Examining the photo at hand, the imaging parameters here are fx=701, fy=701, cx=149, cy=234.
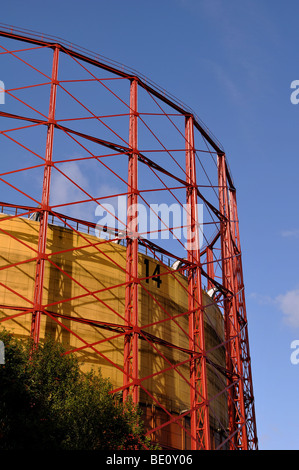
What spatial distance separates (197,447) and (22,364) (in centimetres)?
1046

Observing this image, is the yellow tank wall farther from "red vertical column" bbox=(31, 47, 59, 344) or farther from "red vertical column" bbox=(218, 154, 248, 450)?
"red vertical column" bbox=(218, 154, 248, 450)

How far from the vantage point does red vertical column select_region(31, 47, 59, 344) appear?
2609cm

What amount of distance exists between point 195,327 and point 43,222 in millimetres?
9414

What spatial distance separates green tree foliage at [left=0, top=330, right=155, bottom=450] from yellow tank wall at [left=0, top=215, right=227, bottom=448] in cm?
439

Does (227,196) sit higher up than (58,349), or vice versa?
(227,196)

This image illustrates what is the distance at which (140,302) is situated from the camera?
104ft

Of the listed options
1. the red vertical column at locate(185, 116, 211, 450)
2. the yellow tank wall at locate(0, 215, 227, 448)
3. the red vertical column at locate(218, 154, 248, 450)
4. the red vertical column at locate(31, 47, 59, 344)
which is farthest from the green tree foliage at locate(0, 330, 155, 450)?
the red vertical column at locate(218, 154, 248, 450)

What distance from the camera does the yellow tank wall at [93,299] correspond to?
93.0ft

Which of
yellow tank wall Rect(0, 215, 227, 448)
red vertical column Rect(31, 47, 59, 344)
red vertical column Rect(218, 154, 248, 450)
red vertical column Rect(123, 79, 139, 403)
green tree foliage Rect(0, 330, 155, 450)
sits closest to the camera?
green tree foliage Rect(0, 330, 155, 450)

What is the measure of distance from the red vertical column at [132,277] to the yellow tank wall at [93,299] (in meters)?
0.59

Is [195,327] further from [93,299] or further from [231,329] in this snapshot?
[231,329]
